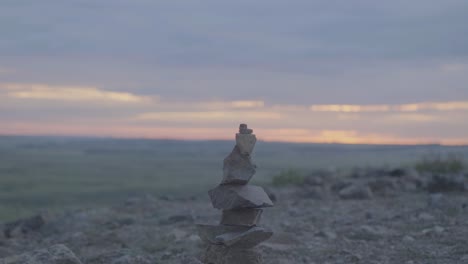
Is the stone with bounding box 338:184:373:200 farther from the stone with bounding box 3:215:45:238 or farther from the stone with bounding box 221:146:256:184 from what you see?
the stone with bounding box 221:146:256:184

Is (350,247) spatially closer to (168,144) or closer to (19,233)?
(19,233)

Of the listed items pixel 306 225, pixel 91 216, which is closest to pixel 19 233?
pixel 91 216

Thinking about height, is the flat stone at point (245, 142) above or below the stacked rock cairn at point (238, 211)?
above

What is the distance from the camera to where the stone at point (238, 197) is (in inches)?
336

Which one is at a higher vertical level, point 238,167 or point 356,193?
point 238,167

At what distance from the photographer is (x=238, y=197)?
8547 mm

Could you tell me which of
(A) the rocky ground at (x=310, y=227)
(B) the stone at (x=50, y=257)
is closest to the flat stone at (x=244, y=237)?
(A) the rocky ground at (x=310, y=227)

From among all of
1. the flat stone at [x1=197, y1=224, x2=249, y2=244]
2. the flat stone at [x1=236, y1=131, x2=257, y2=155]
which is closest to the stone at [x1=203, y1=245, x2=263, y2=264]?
the flat stone at [x1=197, y1=224, x2=249, y2=244]

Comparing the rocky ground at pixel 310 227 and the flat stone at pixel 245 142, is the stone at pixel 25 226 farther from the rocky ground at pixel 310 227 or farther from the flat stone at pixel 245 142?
the flat stone at pixel 245 142

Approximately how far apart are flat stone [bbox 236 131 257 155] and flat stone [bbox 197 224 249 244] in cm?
88

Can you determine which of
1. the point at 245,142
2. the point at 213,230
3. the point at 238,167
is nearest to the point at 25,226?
the point at 213,230

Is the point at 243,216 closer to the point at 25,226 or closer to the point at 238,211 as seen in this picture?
the point at 238,211

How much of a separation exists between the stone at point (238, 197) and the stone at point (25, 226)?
1024 centimetres

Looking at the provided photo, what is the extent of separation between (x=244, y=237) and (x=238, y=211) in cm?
35
